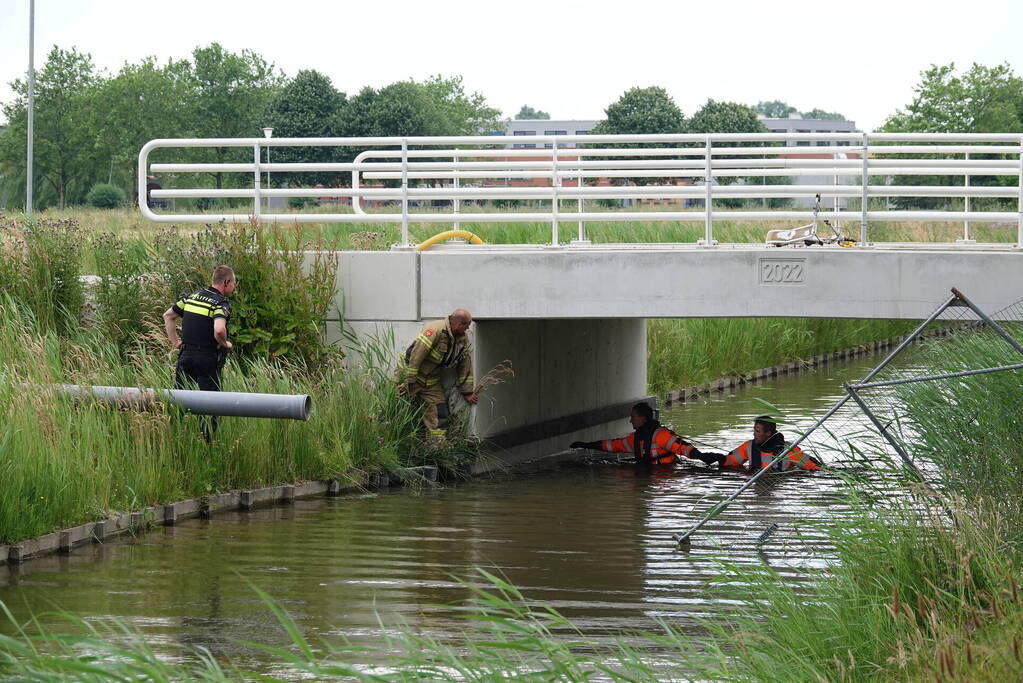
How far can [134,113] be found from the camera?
70812 millimetres

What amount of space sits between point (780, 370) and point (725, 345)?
7.79 feet

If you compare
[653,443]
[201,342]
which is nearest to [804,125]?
[653,443]

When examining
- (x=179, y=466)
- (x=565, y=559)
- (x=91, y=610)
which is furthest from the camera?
(x=179, y=466)

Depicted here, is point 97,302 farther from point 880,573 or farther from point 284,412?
point 880,573

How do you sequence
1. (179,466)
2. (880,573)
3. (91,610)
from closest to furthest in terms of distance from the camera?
1. (880,573)
2. (91,610)
3. (179,466)

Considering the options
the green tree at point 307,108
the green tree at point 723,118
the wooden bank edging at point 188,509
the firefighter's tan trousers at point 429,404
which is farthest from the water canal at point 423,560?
the green tree at point 723,118

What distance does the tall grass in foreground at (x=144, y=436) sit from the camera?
36.9 ft

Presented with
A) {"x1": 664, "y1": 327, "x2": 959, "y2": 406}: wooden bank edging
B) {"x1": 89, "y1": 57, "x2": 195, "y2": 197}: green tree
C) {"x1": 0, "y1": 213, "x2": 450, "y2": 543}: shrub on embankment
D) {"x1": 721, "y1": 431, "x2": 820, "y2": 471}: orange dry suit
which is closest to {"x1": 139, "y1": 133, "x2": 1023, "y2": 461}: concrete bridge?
{"x1": 0, "y1": 213, "x2": 450, "y2": 543}: shrub on embankment

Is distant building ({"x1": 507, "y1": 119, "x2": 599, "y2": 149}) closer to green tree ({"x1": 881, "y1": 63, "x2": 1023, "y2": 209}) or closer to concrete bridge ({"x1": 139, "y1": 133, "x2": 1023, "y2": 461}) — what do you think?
green tree ({"x1": 881, "y1": 63, "x2": 1023, "y2": 209})

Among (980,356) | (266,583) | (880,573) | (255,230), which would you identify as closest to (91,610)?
(266,583)

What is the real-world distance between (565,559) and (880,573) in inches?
153

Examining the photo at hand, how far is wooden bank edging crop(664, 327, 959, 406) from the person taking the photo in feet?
80.0

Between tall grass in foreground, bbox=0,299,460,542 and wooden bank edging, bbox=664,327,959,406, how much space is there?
902cm

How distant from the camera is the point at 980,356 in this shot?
10.3m
